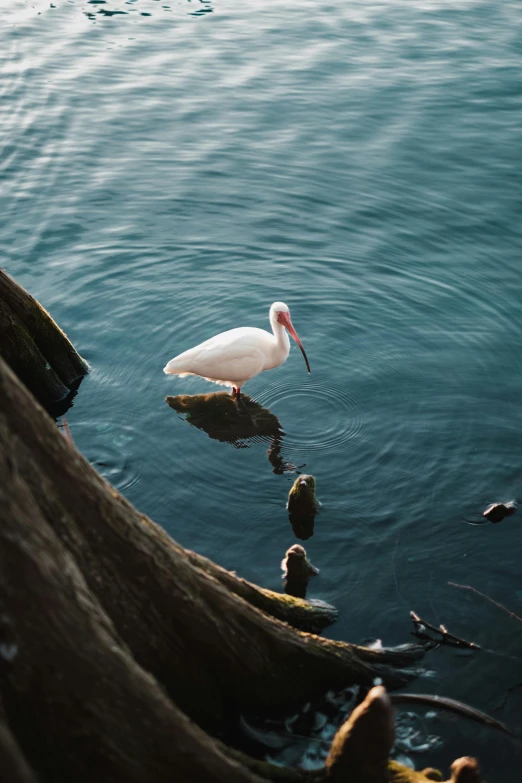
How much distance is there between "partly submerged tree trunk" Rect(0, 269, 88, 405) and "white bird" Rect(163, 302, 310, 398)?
1.29 m

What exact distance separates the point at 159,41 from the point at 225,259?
1195cm

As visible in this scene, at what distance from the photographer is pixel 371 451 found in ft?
32.8

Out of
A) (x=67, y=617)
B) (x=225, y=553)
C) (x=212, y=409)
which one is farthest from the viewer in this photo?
(x=212, y=409)

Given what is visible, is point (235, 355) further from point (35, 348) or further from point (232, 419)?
point (35, 348)

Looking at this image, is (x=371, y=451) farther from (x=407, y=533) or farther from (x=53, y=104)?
(x=53, y=104)

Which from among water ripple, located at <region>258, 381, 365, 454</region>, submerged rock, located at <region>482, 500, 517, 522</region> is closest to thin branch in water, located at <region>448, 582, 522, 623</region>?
submerged rock, located at <region>482, 500, 517, 522</region>

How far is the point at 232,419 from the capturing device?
11.1 metres

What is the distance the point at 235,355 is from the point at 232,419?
855mm

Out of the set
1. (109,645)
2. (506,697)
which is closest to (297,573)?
(506,697)

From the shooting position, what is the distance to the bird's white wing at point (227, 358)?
1067cm

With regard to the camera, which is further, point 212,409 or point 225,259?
point 225,259

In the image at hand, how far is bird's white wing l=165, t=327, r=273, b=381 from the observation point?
10672 mm

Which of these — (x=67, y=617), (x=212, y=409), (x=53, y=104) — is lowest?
(x=212, y=409)

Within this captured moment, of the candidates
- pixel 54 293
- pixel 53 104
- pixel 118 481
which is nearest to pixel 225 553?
pixel 118 481
